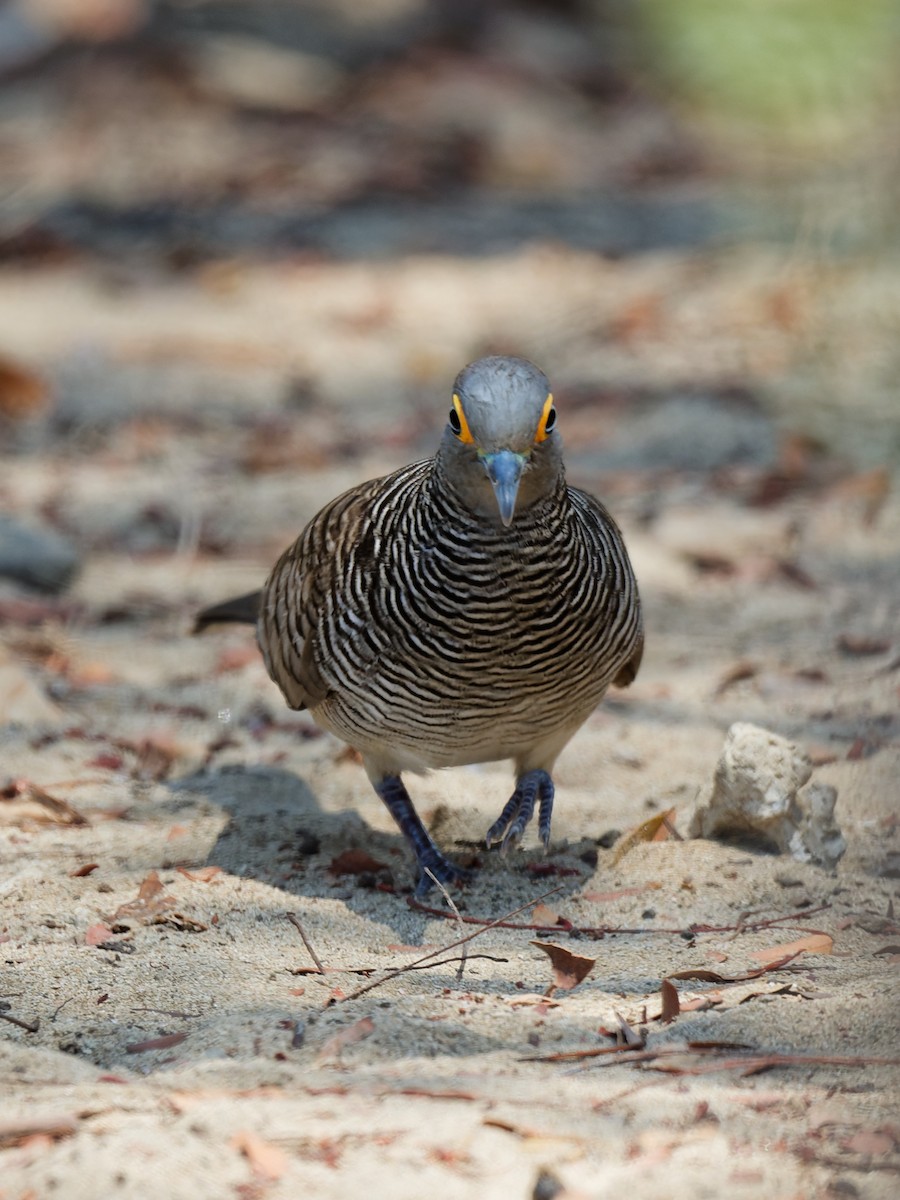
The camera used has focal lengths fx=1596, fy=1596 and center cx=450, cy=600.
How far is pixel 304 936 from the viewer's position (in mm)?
4070

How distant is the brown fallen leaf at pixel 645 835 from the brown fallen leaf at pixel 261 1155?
6.15 ft

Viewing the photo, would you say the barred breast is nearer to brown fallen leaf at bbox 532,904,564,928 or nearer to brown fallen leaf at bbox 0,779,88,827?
brown fallen leaf at bbox 532,904,564,928

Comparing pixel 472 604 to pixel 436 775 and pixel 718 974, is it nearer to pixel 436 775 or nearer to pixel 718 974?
pixel 718 974

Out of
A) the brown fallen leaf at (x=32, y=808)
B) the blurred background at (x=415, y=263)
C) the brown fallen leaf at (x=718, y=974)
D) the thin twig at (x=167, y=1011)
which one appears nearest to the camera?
the thin twig at (x=167, y=1011)

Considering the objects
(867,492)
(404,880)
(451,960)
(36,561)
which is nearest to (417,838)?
(404,880)

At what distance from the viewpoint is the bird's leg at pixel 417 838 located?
4.52 metres

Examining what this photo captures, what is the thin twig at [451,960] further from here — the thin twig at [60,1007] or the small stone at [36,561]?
the small stone at [36,561]

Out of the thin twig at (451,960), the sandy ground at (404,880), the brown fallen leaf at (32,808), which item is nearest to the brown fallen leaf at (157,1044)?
A: the sandy ground at (404,880)

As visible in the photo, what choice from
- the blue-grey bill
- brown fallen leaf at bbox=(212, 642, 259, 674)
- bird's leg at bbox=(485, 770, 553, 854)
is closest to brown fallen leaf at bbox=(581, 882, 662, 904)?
bird's leg at bbox=(485, 770, 553, 854)

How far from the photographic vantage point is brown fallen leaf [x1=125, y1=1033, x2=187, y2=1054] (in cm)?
341

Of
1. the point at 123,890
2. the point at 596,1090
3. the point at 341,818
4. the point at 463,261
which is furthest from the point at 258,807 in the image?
the point at 463,261

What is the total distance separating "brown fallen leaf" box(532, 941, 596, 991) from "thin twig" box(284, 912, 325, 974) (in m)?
0.56

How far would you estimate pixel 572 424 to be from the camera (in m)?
8.77

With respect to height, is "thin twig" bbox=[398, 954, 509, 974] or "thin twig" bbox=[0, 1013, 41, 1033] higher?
"thin twig" bbox=[398, 954, 509, 974]
